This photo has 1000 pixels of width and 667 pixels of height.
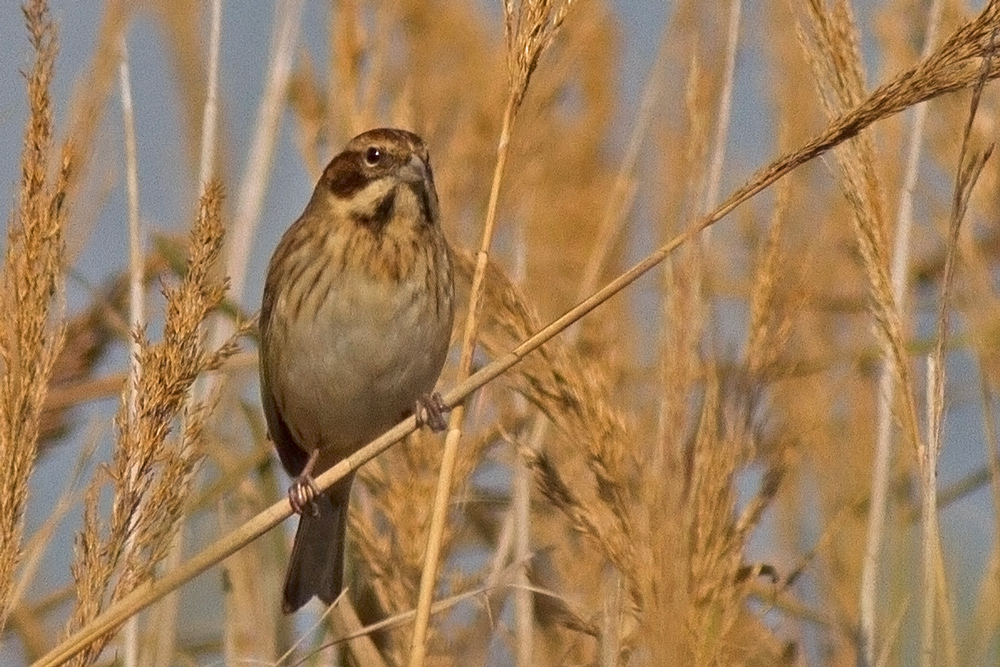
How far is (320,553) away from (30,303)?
1.35 meters

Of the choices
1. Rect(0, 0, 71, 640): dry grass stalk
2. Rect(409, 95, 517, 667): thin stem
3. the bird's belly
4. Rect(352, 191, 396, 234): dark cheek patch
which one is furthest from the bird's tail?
Rect(0, 0, 71, 640): dry grass stalk

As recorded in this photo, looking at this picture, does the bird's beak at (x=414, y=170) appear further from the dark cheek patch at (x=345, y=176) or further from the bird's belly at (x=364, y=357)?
the bird's belly at (x=364, y=357)

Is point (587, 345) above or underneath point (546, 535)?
above

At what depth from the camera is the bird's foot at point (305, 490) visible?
2.36 metres

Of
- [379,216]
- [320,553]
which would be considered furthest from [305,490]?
[379,216]

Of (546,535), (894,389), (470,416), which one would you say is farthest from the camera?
(546,535)

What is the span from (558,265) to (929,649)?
5.93 ft

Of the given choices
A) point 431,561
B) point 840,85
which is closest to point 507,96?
point 840,85

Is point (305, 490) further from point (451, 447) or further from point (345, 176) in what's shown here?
point (451, 447)

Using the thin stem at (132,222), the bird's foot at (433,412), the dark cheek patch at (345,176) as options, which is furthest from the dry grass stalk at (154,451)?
the dark cheek patch at (345,176)

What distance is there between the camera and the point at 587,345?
2.99 m

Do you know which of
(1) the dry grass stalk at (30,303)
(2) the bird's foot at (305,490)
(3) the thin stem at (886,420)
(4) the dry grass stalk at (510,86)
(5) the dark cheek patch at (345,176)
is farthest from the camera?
(5) the dark cheek patch at (345,176)

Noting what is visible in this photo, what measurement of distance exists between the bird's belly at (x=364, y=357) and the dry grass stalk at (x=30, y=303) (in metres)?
1.22

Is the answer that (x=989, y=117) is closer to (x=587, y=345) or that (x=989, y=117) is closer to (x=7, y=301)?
(x=587, y=345)
